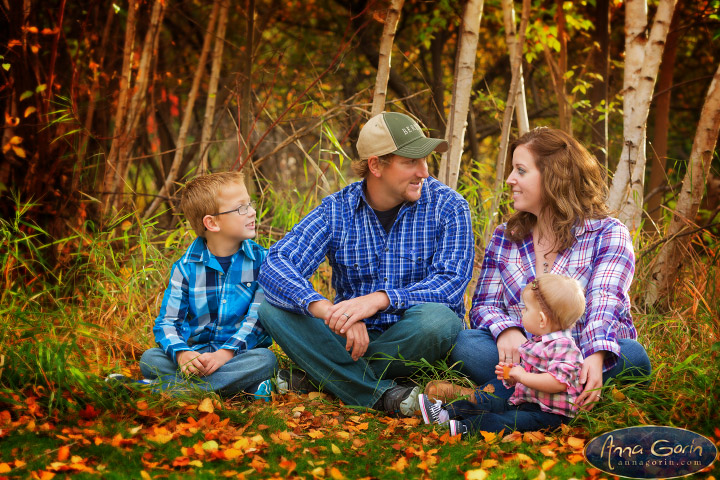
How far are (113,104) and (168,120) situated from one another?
81.9 inches

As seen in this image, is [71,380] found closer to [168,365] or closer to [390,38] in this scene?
[168,365]

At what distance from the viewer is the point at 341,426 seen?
3.13 metres

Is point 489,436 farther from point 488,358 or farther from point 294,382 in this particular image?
point 294,382

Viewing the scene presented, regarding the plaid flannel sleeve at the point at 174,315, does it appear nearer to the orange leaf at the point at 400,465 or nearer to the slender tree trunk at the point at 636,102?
the orange leaf at the point at 400,465

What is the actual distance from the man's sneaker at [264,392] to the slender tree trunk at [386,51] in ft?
6.39

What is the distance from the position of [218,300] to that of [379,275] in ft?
2.60

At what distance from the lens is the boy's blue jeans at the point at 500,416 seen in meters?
2.91

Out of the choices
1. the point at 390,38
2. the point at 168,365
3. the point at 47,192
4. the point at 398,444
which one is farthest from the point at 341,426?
the point at 47,192

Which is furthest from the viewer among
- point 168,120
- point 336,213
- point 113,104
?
point 168,120

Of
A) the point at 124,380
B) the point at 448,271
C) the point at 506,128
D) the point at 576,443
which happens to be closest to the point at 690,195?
the point at 506,128

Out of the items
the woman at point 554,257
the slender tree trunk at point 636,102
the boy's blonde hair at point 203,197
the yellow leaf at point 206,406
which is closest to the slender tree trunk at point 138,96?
the boy's blonde hair at point 203,197

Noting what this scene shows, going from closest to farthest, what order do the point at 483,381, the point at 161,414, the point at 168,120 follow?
the point at 161,414
the point at 483,381
the point at 168,120

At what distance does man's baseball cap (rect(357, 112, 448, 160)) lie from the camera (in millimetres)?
3424

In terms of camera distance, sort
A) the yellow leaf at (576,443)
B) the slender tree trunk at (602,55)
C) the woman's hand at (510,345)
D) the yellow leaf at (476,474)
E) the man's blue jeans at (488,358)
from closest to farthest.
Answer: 1. the yellow leaf at (476,474)
2. the yellow leaf at (576,443)
3. the man's blue jeans at (488,358)
4. the woman's hand at (510,345)
5. the slender tree trunk at (602,55)
